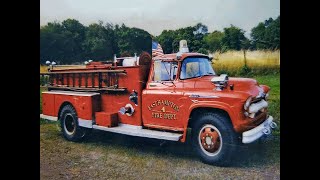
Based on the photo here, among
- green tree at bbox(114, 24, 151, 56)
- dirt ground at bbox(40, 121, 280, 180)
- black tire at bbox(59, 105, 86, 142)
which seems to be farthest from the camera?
black tire at bbox(59, 105, 86, 142)

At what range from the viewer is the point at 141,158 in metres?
3.57

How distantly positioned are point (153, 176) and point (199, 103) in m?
0.78

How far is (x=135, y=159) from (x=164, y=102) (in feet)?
1.94

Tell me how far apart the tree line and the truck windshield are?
0.33 feet

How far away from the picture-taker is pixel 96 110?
3.75 meters

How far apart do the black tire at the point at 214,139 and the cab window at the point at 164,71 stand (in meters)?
0.44

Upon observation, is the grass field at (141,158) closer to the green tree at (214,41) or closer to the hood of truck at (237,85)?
the hood of truck at (237,85)

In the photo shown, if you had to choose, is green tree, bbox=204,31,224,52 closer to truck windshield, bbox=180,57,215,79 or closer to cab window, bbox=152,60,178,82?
truck windshield, bbox=180,57,215,79

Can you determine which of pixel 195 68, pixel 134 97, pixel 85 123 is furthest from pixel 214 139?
pixel 85 123

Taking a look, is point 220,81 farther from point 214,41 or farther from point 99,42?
point 99,42

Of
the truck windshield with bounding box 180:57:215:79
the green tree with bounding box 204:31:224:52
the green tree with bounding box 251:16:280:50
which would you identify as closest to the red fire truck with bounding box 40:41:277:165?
the truck windshield with bounding box 180:57:215:79

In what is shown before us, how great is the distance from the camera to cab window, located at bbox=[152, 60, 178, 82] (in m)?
3.42

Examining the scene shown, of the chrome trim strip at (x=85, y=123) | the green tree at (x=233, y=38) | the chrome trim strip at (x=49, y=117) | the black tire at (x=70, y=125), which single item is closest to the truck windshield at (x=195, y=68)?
the green tree at (x=233, y=38)
